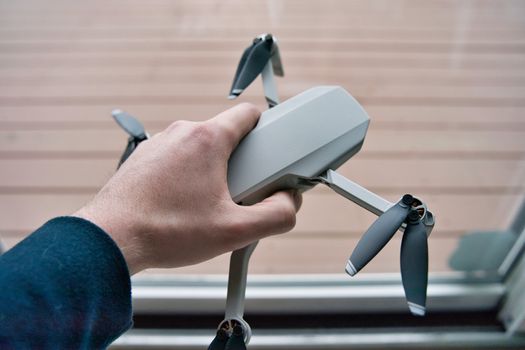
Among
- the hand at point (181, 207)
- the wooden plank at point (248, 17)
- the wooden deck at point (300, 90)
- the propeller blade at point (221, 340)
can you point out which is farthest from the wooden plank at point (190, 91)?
the propeller blade at point (221, 340)

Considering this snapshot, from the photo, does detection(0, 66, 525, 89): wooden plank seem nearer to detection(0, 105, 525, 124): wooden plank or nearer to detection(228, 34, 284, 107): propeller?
detection(0, 105, 525, 124): wooden plank

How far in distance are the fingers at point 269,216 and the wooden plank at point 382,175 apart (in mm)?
303

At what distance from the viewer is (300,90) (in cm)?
75

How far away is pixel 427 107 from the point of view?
771 mm

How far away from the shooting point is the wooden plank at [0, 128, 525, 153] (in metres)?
0.75

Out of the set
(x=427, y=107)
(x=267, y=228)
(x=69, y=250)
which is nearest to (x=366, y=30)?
(x=427, y=107)

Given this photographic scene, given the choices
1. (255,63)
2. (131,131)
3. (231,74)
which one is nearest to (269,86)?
(255,63)

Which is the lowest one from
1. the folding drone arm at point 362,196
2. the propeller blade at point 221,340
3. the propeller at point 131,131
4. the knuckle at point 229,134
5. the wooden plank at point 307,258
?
the wooden plank at point 307,258

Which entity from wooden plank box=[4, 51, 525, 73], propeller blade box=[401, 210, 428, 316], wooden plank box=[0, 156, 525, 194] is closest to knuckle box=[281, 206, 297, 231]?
propeller blade box=[401, 210, 428, 316]

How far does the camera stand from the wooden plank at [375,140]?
0.75 metres

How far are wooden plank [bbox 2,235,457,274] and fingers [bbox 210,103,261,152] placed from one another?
13.3 inches

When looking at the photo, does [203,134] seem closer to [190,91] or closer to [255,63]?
[255,63]

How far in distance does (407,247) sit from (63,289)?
28 centimetres

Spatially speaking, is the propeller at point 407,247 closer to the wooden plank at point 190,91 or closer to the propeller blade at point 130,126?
the propeller blade at point 130,126
